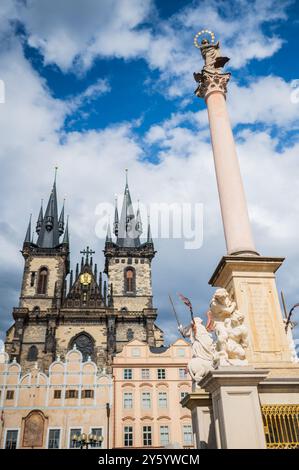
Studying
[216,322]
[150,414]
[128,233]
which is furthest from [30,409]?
[128,233]

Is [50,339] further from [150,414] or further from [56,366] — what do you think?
[150,414]

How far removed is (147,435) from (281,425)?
27.1 meters

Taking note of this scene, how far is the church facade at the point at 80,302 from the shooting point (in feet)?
143

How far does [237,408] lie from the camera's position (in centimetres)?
Result: 545

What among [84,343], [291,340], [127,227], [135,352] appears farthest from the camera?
[127,227]

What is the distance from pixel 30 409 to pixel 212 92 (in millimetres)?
28127

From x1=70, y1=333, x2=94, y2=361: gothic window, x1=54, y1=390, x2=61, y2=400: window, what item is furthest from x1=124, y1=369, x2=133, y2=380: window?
x1=70, y1=333, x2=94, y2=361: gothic window

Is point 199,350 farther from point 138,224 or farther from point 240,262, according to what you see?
point 138,224

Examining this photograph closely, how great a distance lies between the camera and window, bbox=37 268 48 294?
48.9 meters

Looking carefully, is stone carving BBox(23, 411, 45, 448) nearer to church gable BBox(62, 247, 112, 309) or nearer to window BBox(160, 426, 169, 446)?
window BBox(160, 426, 169, 446)

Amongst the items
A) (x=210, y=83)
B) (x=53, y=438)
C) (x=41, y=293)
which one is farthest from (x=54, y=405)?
(x=210, y=83)

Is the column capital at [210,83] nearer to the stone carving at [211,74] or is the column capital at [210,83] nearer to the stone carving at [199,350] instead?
the stone carving at [211,74]

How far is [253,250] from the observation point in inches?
315

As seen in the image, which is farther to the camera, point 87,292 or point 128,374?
point 87,292
